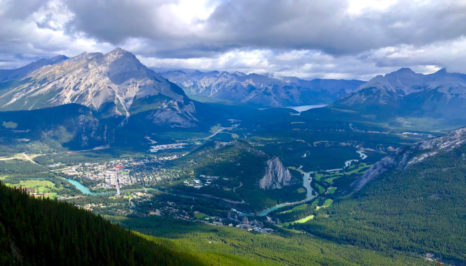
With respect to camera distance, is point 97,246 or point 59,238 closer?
point 59,238

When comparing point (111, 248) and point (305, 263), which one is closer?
point (111, 248)

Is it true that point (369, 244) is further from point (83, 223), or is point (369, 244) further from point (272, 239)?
point (83, 223)

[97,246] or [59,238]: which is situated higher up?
[59,238]

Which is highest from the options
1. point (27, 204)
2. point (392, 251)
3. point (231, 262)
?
point (27, 204)

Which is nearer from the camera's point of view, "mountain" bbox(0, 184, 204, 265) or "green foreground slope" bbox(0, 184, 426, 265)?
"mountain" bbox(0, 184, 204, 265)

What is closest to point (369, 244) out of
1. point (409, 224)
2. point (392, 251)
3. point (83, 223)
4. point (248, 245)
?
point (392, 251)

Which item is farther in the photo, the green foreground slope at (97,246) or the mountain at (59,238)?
the green foreground slope at (97,246)

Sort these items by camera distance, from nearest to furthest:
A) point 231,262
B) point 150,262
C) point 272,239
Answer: point 150,262
point 231,262
point 272,239

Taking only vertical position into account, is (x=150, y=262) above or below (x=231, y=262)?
above
